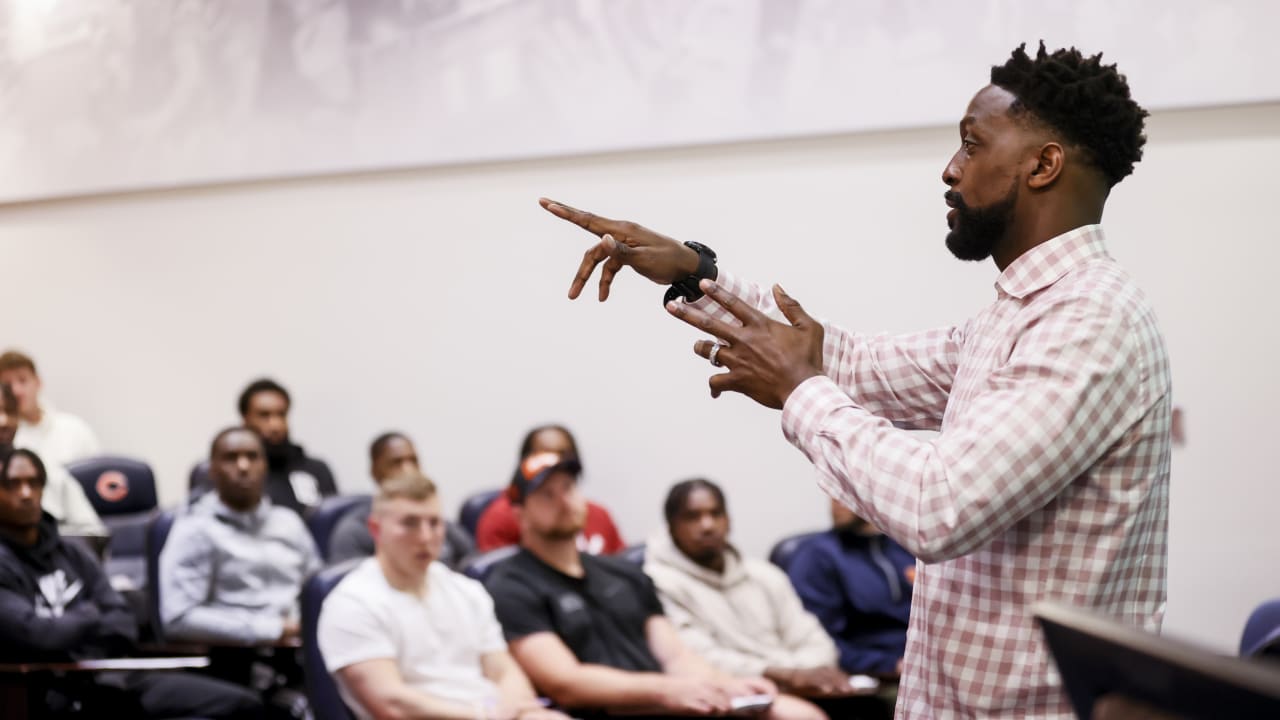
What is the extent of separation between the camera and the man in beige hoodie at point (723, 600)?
4.11m

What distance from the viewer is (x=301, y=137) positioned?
19.9ft

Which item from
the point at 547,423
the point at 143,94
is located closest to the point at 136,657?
the point at 547,423

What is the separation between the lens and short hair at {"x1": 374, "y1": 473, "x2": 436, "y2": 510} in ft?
12.0

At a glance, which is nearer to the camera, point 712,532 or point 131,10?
point 712,532

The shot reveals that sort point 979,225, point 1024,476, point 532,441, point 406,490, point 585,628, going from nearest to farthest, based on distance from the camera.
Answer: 1. point 1024,476
2. point 979,225
3. point 406,490
4. point 585,628
5. point 532,441

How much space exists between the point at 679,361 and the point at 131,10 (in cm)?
344

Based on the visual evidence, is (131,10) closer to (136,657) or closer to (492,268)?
(492,268)

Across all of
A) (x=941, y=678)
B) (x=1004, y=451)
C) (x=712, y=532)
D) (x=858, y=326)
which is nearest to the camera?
(x=1004, y=451)

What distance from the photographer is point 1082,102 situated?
4.54 ft

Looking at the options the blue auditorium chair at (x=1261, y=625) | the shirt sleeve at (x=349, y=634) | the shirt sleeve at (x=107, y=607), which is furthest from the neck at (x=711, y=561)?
the shirt sleeve at (x=107, y=607)

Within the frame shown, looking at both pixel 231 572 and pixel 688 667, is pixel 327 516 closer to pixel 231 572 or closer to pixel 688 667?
pixel 231 572

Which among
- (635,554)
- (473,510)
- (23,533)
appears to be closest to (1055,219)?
(635,554)

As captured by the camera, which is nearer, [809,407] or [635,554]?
[809,407]

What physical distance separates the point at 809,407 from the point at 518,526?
3.46 metres
